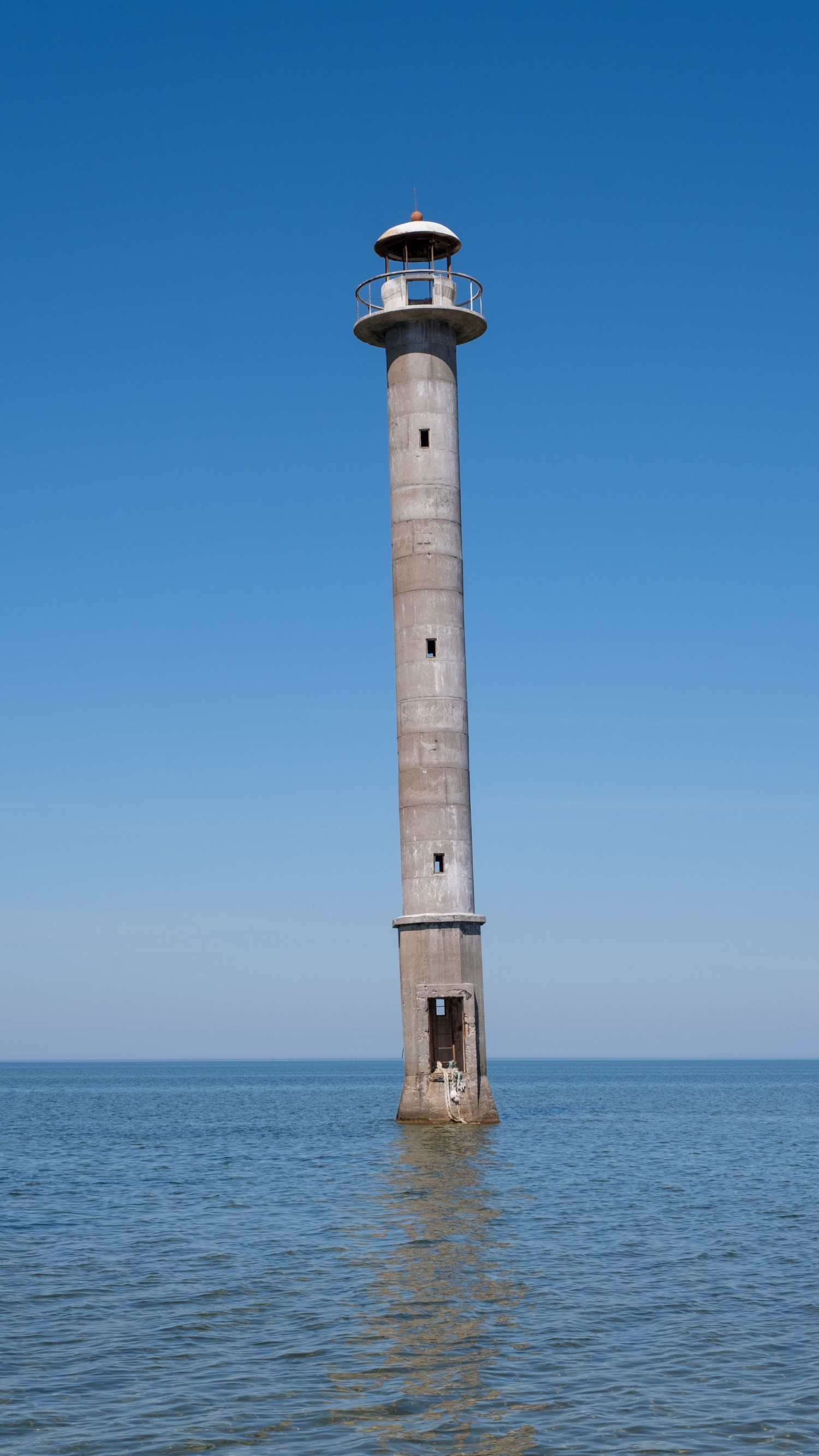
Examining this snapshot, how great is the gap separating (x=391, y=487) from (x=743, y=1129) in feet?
101

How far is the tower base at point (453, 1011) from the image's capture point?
4162cm

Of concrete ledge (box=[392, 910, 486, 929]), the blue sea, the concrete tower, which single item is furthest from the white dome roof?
the blue sea

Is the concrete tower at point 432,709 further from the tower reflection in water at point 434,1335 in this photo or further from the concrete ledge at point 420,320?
the tower reflection in water at point 434,1335

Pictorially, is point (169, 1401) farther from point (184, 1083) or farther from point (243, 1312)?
point (184, 1083)

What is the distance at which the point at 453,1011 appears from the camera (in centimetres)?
4269

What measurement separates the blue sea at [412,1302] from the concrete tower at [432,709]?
8.35 ft

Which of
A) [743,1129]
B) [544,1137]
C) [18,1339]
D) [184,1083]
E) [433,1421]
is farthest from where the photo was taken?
[184,1083]

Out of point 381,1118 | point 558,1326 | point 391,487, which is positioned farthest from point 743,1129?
point 558,1326

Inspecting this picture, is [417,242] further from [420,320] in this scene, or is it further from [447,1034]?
[447,1034]

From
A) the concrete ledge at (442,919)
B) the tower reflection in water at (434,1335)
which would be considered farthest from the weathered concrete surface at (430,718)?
the tower reflection in water at (434,1335)

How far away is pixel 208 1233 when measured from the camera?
26109 millimetres

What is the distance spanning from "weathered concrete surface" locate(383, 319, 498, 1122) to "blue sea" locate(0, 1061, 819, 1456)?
2793 millimetres

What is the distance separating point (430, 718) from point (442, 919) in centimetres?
603

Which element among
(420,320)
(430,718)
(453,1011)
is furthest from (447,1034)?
(420,320)
